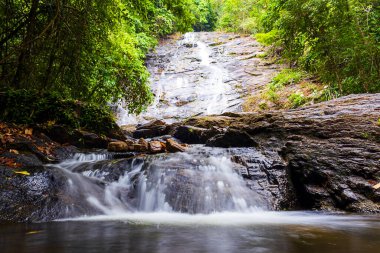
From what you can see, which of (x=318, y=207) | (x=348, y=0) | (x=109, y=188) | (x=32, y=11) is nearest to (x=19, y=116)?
(x=32, y=11)

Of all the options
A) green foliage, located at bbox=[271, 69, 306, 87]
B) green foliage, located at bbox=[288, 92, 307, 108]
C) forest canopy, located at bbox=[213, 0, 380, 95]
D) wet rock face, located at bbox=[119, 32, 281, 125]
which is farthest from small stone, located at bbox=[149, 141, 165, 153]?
green foliage, located at bbox=[271, 69, 306, 87]

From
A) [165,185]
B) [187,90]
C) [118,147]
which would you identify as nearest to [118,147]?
[118,147]

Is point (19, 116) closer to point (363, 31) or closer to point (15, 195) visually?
point (15, 195)

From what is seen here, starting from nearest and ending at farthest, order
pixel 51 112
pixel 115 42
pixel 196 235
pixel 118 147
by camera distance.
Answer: pixel 196 235 → pixel 118 147 → pixel 51 112 → pixel 115 42

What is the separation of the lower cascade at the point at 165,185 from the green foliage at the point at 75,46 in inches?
95.9

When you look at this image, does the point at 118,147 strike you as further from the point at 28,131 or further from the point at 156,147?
the point at 28,131

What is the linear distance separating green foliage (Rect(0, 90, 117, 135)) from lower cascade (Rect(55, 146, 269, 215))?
224 cm

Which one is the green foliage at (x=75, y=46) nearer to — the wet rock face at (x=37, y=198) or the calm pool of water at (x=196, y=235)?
the wet rock face at (x=37, y=198)

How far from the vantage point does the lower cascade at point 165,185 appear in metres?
4.62

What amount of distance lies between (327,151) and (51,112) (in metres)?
6.30

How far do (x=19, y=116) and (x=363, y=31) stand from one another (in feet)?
30.2

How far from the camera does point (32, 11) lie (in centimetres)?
570

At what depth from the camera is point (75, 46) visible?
6676mm

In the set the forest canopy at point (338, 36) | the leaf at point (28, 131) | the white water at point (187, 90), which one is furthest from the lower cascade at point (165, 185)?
the white water at point (187, 90)
